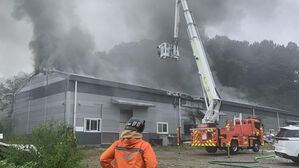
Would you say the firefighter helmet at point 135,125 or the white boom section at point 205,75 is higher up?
the white boom section at point 205,75

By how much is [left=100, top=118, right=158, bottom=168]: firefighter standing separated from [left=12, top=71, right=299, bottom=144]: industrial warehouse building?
16.0 metres

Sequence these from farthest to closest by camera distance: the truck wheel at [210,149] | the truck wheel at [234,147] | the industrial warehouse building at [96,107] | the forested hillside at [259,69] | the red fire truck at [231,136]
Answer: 1. the forested hillside at [259,69]
2. the industrial warehouse building at [96,107]
3. the truck wheel at [210,149]
4. the truck wheel at [234,147]
5. the red fire truck at [231,136]

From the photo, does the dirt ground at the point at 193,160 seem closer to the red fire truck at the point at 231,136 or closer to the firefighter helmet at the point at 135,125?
the red fire truck at the point at 231,136

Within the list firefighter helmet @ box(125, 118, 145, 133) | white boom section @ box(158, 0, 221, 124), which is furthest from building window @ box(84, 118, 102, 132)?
firefighter helmet @ box(125, 118, 145, 133)

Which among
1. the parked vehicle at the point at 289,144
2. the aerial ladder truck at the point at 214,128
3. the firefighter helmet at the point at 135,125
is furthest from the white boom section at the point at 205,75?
the firefighter helmet at the point at 135,125

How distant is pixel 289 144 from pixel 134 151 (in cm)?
857

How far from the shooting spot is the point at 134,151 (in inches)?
117

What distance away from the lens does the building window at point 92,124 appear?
1913 cm

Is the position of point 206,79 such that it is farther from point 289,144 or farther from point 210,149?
point 289,144

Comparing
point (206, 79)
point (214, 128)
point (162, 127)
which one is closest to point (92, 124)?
point (162, 127)

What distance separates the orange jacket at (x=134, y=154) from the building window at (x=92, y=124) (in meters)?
16.6

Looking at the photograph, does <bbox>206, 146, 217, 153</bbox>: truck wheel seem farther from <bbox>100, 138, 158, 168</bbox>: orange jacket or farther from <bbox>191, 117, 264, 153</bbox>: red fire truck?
<bbox>100, 138, 158, 168</bbox>: orange jacket

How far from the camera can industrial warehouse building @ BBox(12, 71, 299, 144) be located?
18.9m

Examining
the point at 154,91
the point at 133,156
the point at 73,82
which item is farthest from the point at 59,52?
→ the point at 133,156
